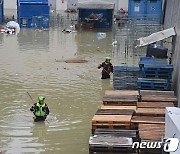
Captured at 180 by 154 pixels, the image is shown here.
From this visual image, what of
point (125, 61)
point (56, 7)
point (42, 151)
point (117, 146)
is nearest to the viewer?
point (117, 146)

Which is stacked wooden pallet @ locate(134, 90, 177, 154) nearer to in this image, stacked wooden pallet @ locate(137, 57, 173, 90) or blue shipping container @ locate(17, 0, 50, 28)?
stacked wooden pallet @ locate(137, 57, 173, 90)

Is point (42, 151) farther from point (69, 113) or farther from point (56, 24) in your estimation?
point (56, 24)

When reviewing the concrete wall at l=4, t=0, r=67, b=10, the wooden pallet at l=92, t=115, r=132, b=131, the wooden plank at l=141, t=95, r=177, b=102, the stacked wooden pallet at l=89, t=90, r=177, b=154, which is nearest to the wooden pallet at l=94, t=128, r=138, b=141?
the stacked wooden pallet at l=89, t=90, r=177, b=154

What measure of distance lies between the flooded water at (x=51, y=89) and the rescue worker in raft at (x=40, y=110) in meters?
0.19

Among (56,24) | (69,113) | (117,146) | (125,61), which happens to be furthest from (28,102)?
(56,24)

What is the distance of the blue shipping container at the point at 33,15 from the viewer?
39469 millimetres

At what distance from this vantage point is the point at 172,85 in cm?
→ 1598

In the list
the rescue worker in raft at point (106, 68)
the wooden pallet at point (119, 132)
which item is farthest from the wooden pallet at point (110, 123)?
the rescue worker in raft at point (106, 68)

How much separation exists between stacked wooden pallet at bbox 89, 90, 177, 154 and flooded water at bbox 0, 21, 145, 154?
85 centimetres

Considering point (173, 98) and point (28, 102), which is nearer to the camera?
point (173, 98)

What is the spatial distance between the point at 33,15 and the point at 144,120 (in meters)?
30.1

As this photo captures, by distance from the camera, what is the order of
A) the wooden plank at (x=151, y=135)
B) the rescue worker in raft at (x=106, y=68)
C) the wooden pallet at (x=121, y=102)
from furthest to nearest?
the rescue worker in raft at (x=106, y=68) < the wooden pallet at (x=121, y=102) < the wooden plank at (x=151, y=135)

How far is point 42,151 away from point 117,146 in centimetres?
230

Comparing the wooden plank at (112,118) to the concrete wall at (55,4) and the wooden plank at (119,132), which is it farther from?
the concrete wall at (55,4)
